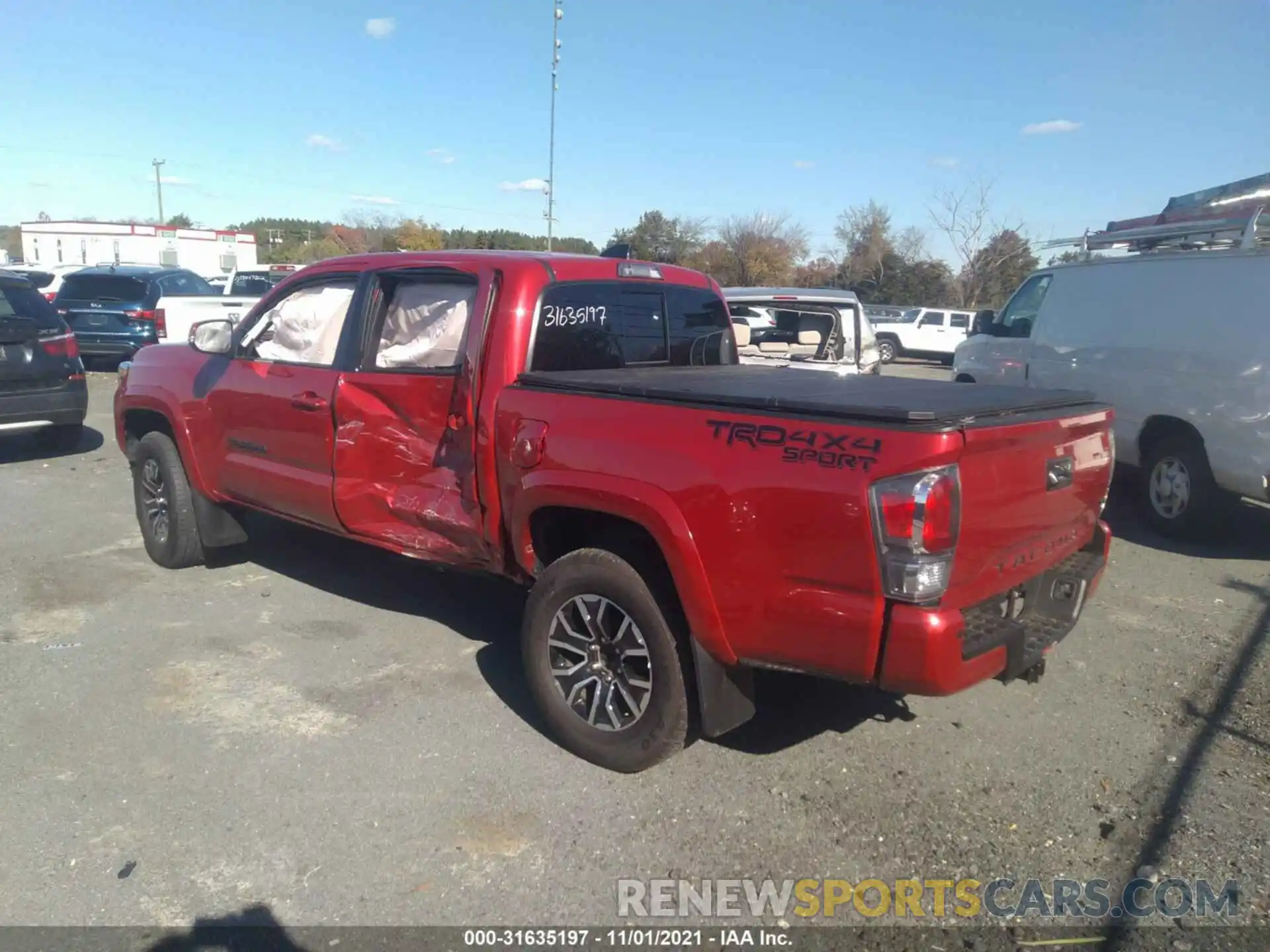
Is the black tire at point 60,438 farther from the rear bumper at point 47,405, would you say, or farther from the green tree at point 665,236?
the green tree at point 665,236

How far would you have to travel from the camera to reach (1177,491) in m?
7.18

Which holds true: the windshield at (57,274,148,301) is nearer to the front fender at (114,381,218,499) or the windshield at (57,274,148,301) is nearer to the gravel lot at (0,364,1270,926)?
the front fender at (114,381,218,499)

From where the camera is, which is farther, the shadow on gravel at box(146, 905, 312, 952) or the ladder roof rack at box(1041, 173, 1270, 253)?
the ladder roof rack at box(1041, 173, 1270, 253)

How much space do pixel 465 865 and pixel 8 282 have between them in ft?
27.1

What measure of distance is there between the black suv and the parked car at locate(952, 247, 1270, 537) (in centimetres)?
1301

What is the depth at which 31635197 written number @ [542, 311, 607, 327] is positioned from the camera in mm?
4176

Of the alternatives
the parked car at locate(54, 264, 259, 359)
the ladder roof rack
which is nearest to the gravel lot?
the ladder roof rack

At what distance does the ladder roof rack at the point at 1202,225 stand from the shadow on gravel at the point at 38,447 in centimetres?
1012

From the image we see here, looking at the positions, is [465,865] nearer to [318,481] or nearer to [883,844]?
[883,844]

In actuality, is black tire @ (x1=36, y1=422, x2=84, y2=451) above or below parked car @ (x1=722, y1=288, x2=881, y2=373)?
below

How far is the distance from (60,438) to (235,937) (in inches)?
347

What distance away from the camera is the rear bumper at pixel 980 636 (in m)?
2.85

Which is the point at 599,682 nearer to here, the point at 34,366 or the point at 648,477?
the point at 648,477

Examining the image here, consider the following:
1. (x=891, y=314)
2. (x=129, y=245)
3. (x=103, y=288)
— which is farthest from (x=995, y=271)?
(x=129, y=245)
